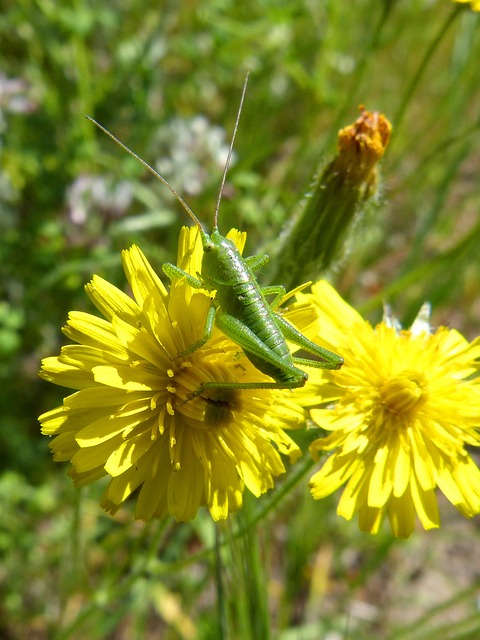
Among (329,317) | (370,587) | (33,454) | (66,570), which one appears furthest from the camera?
(370,587)

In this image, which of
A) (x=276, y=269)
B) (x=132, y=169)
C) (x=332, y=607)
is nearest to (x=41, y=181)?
(x=132, y=169)

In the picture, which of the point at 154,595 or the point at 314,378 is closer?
the point at 314,378

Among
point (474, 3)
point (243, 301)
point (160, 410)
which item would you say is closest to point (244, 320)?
point (243, 301)

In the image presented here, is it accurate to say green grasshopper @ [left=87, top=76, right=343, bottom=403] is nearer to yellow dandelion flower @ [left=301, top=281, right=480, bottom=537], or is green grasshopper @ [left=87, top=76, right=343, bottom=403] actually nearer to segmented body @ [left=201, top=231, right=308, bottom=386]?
segmented body @ [left=201, top=231, right=308, bottom=386]

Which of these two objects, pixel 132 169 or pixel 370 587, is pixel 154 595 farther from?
pixel 132 169

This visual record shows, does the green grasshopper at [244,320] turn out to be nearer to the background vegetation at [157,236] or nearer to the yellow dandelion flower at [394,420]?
the yellow dandelion flower at [394,420]

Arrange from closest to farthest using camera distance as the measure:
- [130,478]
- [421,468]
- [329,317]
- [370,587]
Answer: [130,478] < [421,468] < [329,317] < [370,587]
